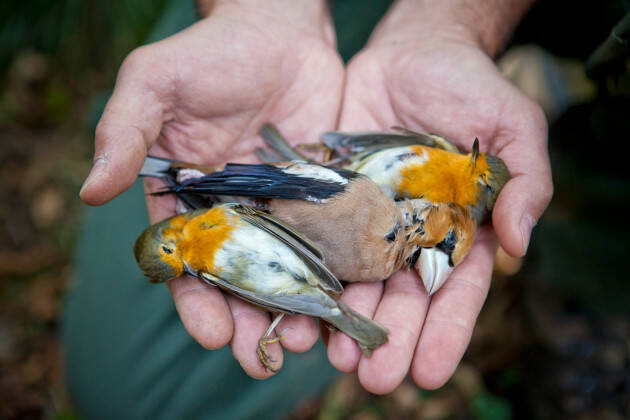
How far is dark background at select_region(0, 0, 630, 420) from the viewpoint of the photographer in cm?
332

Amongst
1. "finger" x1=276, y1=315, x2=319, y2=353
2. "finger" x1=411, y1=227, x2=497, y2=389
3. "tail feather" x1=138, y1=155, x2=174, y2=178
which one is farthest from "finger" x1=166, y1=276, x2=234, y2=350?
"finger" x1=411, y1=227, x2=497, y2=389

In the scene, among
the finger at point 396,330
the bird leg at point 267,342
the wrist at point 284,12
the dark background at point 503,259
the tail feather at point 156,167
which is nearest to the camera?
the finger at point 396,330

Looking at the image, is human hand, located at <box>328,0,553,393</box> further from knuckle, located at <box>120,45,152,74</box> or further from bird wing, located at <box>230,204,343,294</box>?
knuckle, located at <box>120,45,152,74</box>

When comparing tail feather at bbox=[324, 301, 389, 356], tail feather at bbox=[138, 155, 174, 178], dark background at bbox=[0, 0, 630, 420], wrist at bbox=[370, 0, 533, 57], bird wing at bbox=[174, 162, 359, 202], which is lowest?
Result: dark background at bbox=[0, 0, 630, 420]

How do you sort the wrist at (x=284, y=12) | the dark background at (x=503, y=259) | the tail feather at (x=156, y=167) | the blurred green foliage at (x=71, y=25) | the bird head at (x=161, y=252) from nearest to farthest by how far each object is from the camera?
the bird head at (x=161, y=252)
the tail feather at (x=156, y=167)
the wrist at (x=284, y=12)
the dark background at (x=503, y=259)
the blurred green foliage at (x=71, y=25)

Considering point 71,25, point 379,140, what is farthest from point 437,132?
point 71,25

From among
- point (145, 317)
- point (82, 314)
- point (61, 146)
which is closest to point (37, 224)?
point (61, 146)

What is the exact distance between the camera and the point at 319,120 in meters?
3.22

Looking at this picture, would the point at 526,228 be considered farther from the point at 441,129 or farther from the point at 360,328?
the point at 441,129

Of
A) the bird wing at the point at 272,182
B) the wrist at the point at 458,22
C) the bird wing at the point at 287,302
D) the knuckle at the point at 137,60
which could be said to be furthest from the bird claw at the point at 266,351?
the wrist at the point at 458,22

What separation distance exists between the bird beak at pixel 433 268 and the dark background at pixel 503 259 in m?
1.35

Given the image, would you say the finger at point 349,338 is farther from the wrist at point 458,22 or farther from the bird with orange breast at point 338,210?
the wrist at point 458,22

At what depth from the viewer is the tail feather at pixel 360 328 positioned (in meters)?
2.04

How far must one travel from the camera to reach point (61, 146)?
5.28 m
